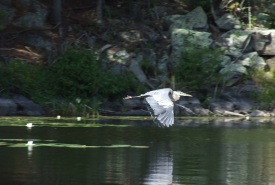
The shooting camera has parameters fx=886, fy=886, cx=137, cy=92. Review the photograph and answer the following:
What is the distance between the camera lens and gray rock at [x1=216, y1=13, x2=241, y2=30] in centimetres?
4150

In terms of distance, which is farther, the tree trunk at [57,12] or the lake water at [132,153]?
the tree trunk at [57,12]

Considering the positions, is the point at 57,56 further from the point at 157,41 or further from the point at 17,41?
the point at 157,41

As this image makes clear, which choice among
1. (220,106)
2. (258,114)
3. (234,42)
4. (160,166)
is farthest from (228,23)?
(160,166)

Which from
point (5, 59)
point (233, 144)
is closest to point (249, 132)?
point (233, 144)

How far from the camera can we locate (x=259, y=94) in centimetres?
3697

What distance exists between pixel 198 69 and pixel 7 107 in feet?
30.6

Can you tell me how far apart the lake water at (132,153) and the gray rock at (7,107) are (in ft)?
9.30

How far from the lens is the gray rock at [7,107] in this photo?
1240 inches

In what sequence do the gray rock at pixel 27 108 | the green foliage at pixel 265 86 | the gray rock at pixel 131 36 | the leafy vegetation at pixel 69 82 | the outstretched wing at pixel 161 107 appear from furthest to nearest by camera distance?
the gray rock at pixel 131 36, the green foliage at pixel 265 86, the leafy vegetation at pixel 69 82, the gray rock at pixel 27 108, the outstretched wing at pixel 161 107

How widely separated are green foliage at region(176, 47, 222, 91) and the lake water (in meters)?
7.89

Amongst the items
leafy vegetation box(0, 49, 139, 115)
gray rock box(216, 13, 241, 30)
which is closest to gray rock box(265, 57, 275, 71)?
gray rock box(216, 13, 241, 30)

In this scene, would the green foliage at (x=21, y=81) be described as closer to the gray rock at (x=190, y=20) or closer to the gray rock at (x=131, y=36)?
the gray rock at (x=131, y=36)

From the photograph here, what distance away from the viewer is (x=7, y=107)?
31.8 metres

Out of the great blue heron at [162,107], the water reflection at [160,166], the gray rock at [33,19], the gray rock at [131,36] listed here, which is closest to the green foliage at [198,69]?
the gray rock at [131,36]
